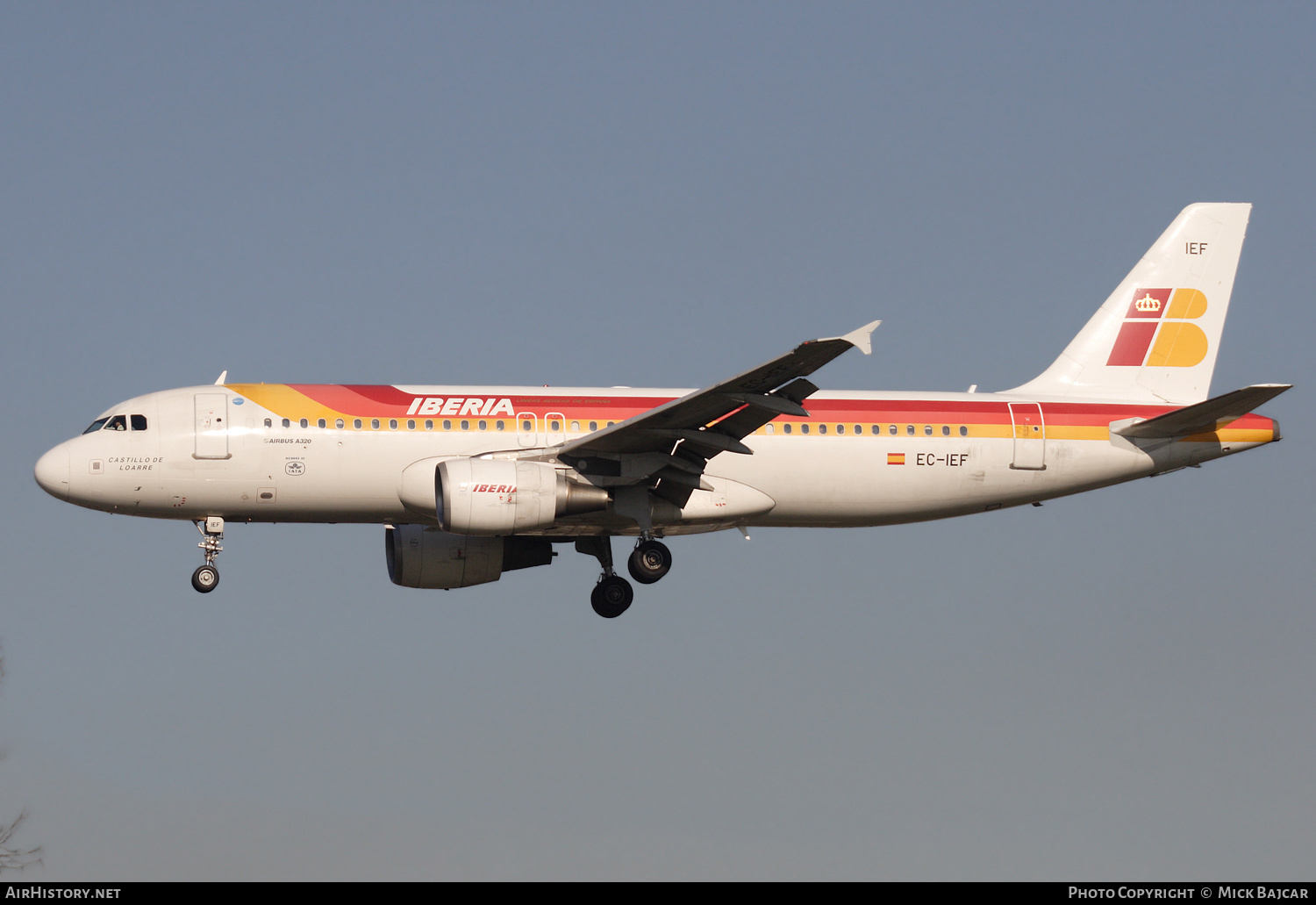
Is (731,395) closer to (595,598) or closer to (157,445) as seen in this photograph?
(595,598)

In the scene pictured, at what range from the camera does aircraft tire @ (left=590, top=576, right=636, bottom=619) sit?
3566cm

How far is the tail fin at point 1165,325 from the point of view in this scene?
124 ft

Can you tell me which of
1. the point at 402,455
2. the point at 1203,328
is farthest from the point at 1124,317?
the point at 402,455

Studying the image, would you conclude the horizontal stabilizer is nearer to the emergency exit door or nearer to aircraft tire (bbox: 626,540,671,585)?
the emergency exit door

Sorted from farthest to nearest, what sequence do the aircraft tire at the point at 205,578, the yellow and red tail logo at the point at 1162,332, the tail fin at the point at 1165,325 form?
the yellow and red tail logo at the point at 1162,332, the tail fin at the point at 1165,325, the aircraft tire at the point at 205,578

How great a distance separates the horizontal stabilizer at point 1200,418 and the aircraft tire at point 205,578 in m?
19.0

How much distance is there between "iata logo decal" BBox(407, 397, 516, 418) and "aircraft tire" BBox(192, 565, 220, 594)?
5032 mm

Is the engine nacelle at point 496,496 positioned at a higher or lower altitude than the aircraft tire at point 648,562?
higher

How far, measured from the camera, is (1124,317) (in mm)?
38844

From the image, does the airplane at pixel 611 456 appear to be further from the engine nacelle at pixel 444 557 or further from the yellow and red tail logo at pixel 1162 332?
the yellow and red tail logo at pixel 1162 332

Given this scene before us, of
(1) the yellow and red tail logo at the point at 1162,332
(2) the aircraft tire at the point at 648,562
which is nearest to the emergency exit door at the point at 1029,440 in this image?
(1) the yellow and red tail logo at the point at 1162,332

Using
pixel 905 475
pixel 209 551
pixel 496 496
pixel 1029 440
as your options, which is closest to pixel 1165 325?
pixel 1029 440

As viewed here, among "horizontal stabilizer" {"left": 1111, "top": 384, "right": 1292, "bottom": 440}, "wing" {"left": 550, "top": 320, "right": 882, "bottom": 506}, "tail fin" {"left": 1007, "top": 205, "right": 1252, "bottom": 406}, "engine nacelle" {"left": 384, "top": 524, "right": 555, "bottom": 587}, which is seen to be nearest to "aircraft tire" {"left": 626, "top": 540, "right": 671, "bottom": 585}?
"wing" {"left": 550, "top": 320, "right": 882, "bottom": 506}

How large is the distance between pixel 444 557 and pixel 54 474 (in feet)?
26.7
